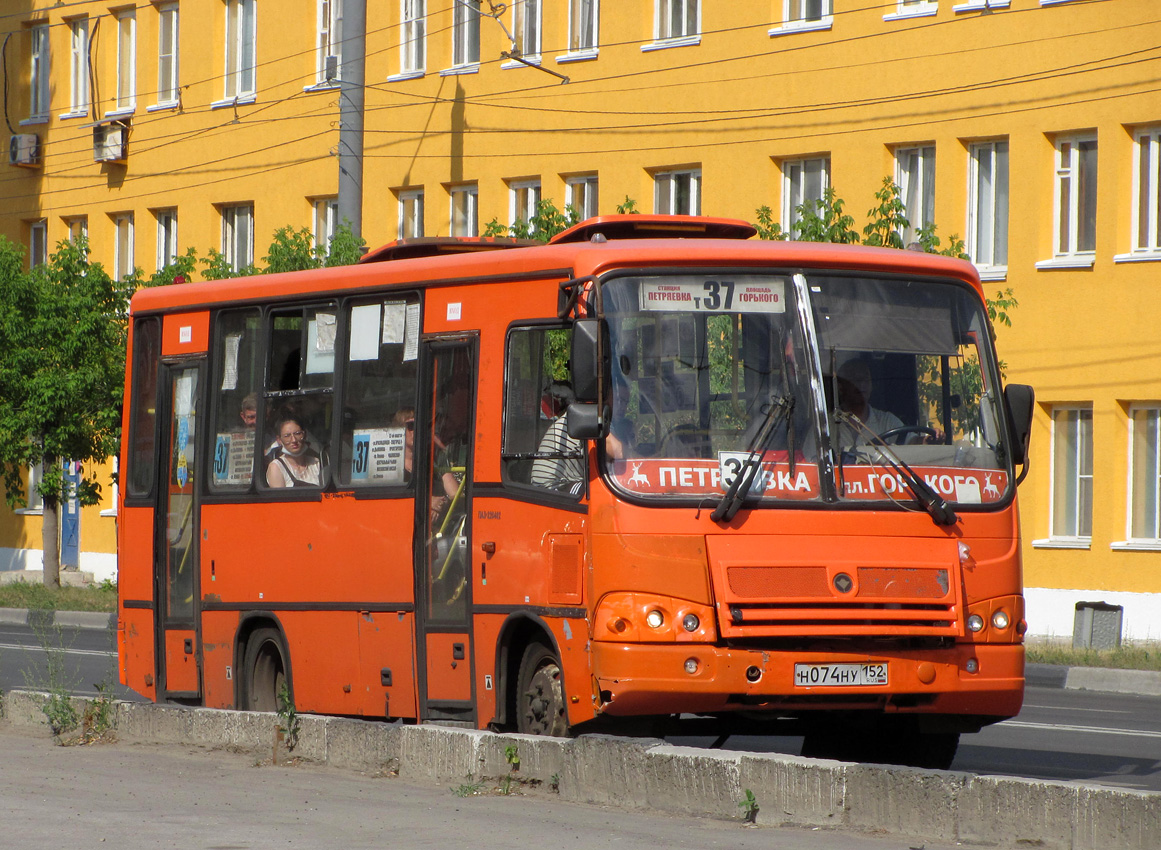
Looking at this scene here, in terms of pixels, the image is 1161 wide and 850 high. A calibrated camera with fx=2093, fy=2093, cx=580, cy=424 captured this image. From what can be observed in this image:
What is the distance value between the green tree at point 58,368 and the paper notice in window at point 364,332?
1969 centimetres

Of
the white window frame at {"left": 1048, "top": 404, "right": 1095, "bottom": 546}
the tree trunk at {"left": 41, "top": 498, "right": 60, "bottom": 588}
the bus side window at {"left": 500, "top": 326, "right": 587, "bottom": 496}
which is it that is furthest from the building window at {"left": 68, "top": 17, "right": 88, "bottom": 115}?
the bus side window at {"left": 500, "top": 326, "right": 587, "bottom": 496}

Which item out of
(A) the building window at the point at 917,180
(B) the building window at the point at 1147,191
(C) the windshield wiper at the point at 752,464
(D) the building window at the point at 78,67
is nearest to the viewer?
(C) the windshield wiper at the point at 752,464

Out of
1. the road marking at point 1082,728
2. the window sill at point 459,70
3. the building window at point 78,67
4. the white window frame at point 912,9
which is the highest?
the building window at point 78,67

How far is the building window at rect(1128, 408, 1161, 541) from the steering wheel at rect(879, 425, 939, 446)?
16075mm

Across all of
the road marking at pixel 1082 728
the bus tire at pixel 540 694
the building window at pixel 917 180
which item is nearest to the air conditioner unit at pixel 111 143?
the building window at pixel 917 180

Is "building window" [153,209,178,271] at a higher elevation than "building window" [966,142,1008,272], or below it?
higher

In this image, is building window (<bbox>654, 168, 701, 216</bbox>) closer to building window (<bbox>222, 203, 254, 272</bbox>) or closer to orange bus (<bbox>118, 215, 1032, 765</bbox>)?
building window (<bbox>222, 203, 254, 272</bbox>)

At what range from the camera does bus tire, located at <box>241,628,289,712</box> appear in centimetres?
1351

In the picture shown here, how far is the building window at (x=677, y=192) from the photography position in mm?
30781

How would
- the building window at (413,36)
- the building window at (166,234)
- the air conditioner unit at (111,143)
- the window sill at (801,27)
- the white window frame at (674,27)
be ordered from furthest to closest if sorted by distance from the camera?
the air conditioner unit at (111,143) < the building window at (166,234) < the building window at (413,36) < the white window frame at (674,27) < the window sill at (801,27)

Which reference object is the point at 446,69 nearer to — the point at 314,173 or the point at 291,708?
the point at 314,173

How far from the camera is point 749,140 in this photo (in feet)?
97.0

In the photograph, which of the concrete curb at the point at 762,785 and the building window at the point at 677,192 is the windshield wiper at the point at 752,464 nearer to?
the concrete curb at the point at 762,785

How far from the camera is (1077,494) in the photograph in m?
26.6
